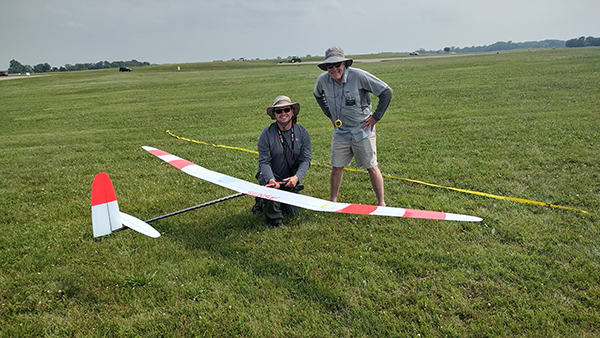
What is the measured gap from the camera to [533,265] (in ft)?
A: 12.8

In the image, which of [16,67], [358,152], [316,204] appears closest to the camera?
[316,204]

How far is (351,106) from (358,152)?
696 millimetres

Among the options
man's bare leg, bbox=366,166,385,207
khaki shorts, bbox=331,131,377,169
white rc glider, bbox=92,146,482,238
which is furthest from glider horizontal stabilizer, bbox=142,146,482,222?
man's bare leg, bbox=366,166,385,207

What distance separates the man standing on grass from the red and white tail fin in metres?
2.93

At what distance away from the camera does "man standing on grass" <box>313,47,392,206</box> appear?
481cm

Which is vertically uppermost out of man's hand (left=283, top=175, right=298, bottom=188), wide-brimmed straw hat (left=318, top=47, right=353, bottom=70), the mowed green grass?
wide-brimmed straw hat (left=318, top=47, right=353, bottom=70)

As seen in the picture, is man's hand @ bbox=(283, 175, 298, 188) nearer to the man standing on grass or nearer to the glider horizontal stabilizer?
the glider horizontal stabilizer

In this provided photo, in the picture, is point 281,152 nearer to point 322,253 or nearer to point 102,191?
point 322,253

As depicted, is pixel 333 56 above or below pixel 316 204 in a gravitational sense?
above

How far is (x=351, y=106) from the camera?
4.92 meters

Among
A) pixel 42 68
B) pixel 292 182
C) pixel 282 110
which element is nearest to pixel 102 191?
pixel 292 182

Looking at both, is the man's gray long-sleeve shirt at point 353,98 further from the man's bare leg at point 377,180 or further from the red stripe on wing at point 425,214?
the red stripe on wing at point 425,214

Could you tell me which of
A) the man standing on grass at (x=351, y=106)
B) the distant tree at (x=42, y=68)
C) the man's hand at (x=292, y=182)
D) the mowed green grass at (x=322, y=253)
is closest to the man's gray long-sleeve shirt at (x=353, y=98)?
the man standing on grass at (x=351, y=106)

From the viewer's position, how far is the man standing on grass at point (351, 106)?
4809 millimetres
